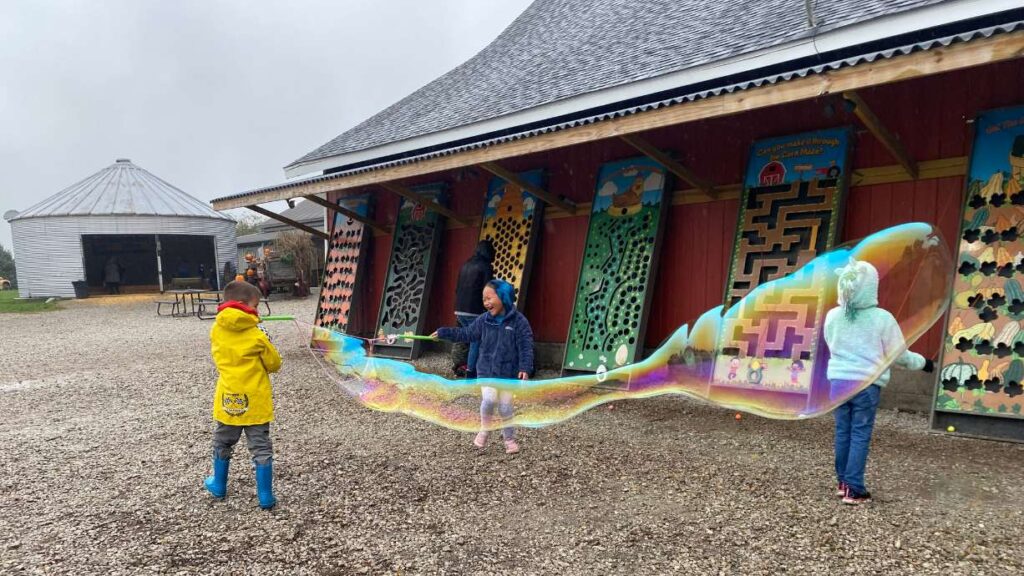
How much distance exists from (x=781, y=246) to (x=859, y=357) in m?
2.80

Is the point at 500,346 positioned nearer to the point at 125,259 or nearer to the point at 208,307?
the point at 208,307

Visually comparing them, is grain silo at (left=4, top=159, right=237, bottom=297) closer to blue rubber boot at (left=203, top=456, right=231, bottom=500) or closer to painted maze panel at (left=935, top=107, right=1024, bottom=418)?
Result: blue rubber boot at (left=203, top=456, right=231, bottom=500)

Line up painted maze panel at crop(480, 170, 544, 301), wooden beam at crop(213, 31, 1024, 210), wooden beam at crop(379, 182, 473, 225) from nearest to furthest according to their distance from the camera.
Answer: wooden beam at crop(213, 31, 1024, 210), painted maze panel at crop(480, 170, 544, 301), wooden beam at crop(379, 182, 473, 225)

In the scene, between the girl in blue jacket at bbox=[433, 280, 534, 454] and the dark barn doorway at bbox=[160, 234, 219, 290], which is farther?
the dark barn doorway at bbox=[160, 234, 219, 290]

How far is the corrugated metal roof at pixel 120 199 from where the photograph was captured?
25047 millimetres

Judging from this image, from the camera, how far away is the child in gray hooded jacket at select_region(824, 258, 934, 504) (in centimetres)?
359

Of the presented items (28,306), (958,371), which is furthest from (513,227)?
(28,306)

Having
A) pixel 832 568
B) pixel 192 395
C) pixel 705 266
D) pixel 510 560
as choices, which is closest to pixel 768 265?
pixel 705 266

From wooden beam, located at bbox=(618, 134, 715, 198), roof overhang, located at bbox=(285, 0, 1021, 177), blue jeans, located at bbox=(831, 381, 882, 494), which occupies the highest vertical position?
roof overhang, located at bbox=(285, 0, 1021, 177)

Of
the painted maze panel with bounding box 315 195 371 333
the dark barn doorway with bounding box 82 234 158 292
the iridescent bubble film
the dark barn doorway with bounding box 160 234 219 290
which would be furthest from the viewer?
the dark barn doorway with bounding box 160 234 219 290

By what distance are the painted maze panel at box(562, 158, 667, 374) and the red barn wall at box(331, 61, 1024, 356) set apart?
31 centimetres

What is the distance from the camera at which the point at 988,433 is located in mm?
4816

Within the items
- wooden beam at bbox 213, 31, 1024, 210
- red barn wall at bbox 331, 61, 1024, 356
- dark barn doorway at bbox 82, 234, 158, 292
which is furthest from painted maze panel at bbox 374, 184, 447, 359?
dark barn doorway at bbox 82, 234, 158, 292

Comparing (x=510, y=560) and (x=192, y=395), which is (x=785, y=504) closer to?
(x=510, y=560)
